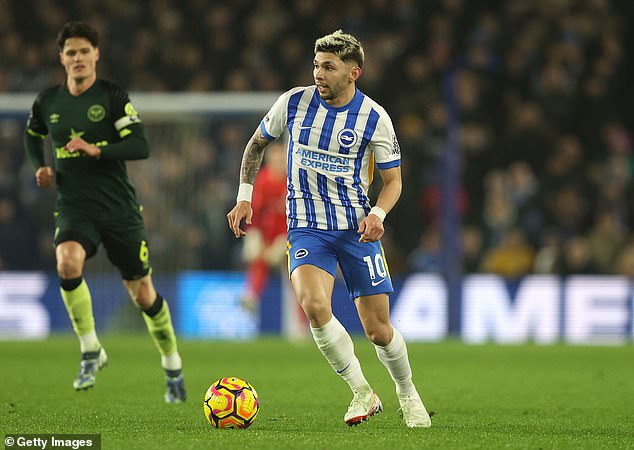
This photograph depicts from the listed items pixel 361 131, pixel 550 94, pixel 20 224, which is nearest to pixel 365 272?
pixel 361 131

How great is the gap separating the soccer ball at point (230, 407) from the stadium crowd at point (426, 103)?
9.01m

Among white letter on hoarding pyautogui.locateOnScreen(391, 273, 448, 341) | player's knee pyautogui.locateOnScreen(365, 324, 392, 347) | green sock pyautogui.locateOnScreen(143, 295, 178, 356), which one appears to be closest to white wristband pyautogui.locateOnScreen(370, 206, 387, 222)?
player's knee pyautogui.locateOnScreen(365, 324, 392, 347)

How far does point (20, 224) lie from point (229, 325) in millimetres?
2933

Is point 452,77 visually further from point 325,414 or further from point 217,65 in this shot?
point 325,414

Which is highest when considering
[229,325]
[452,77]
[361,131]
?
[452,77]

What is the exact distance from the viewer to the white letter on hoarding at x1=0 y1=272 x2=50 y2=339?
15.1 m

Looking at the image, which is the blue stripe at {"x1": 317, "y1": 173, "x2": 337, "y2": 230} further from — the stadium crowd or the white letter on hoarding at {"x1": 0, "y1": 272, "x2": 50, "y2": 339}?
the white letter on hoarding at {"x1": 0, "y1": 272, "x2": 50, "y2": 339}

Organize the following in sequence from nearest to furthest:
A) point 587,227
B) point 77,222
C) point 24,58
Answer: point 77,222
point 587,227
point 24,58

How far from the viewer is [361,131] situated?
6.50 m

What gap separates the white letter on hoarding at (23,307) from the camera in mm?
15102

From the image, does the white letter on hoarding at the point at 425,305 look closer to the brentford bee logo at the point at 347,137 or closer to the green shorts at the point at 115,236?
the green shorts at the point at 115,236

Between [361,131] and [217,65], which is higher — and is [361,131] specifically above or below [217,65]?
below

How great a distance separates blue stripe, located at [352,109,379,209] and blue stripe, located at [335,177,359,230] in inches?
2.6

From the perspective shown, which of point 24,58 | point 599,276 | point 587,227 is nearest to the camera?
point 599,276
